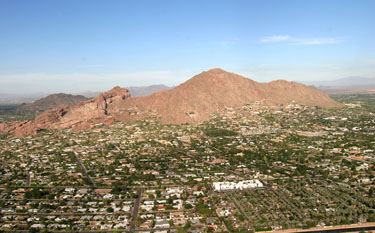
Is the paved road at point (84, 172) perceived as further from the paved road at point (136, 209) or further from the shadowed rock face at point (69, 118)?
the shadowed rock face at point (69, 118)

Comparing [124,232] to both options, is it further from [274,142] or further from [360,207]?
[274,142]

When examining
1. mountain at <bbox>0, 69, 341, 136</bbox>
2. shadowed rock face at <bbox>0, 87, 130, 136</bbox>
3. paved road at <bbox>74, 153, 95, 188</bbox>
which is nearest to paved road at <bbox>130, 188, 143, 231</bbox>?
paved road at <bbox>74, 153, 95, 188</bbox>

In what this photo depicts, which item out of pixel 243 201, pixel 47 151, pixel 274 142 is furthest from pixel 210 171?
pixel 47 151

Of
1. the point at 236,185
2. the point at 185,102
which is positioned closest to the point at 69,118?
the point at 185,102

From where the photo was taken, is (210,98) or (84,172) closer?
(84,172)

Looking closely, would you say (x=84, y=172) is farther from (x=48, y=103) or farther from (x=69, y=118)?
(x=48, y=103)

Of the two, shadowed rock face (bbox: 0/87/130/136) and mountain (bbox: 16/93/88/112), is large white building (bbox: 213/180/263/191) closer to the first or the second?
shadowed rock face (bbox: 0/87/130/136)
